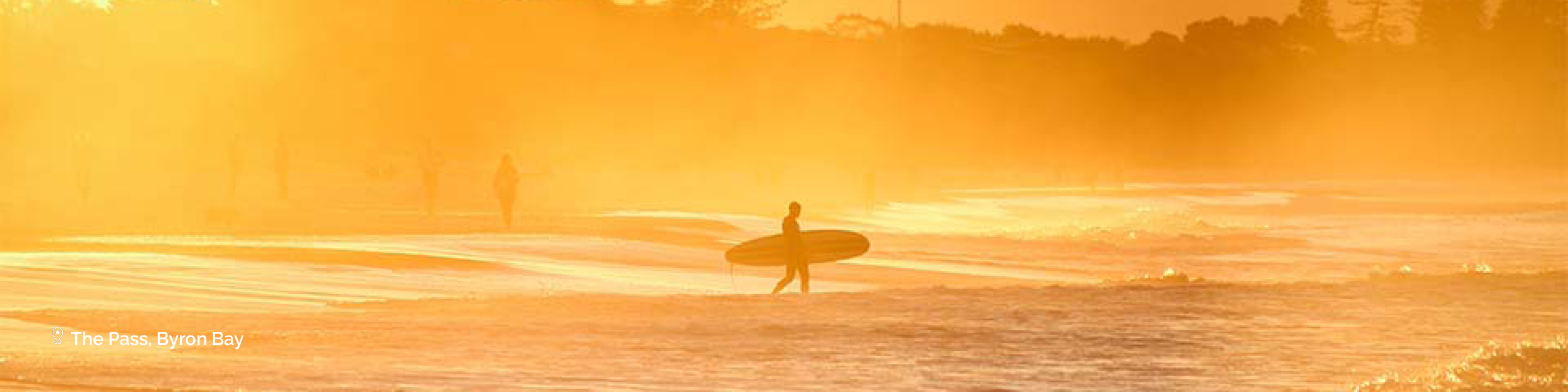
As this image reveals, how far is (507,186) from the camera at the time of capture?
44062 mm

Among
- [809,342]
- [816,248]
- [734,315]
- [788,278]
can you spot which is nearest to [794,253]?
[788,278]

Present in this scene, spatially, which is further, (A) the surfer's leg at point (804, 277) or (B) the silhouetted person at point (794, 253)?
(A) the surfer's leg at point (804, 277)

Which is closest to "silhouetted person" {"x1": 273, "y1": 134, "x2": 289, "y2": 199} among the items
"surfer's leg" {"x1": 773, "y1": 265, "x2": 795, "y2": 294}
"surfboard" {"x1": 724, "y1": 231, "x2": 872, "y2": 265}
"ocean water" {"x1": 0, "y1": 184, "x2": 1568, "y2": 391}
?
"ocean water" {"x1": 0, "y1": 184, "x2": 1568, "y2": 391}

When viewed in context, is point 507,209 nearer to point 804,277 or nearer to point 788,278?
point 804,277

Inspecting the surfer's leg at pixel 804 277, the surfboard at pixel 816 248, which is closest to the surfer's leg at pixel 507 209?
the surfboard at pixel 816 248

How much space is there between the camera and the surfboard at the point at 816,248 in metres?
32.1

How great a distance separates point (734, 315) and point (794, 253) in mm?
2678

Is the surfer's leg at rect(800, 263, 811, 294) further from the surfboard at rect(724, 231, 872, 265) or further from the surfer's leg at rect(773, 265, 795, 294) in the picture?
the surfboard at rect(724, 231, 872, 265)

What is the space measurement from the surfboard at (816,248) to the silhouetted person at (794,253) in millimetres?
1572

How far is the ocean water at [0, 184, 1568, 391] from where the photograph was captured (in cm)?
2119

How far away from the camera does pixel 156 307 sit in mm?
24391

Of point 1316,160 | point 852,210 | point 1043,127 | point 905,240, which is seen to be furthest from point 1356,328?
point 1316,160

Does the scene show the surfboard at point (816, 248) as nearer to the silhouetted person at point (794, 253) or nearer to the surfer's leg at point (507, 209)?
the silhouetted person at point (794, 253)

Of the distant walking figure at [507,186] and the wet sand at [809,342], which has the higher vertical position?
the distant walking figure at [507,186]
